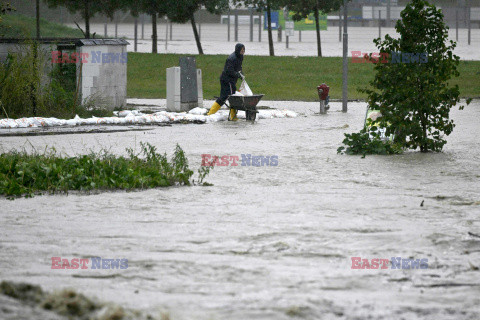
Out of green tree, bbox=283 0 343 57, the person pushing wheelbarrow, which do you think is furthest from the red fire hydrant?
green tree, bbox=283 0 343 57

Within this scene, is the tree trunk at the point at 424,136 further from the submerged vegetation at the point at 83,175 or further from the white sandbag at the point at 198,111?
the white sandbag at the point at 198,111

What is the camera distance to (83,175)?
10461mm

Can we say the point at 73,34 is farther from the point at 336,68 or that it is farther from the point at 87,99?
the point at 87,99

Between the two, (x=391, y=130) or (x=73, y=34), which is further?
(x=73, y=34)

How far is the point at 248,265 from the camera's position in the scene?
665 centimetres

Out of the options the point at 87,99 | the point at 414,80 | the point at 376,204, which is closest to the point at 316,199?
the point at 376,204

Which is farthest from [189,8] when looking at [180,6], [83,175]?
[83,175]

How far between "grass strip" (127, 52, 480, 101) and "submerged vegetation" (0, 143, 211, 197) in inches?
718

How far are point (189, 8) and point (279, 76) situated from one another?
30.9 feet

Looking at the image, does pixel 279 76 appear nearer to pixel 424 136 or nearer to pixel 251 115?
pixel 251 115

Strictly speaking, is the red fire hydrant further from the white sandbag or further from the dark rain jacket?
the white sandbag

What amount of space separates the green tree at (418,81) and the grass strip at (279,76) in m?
14.8

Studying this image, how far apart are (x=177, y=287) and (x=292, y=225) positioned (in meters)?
2.39

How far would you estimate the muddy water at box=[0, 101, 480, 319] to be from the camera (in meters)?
5.71
